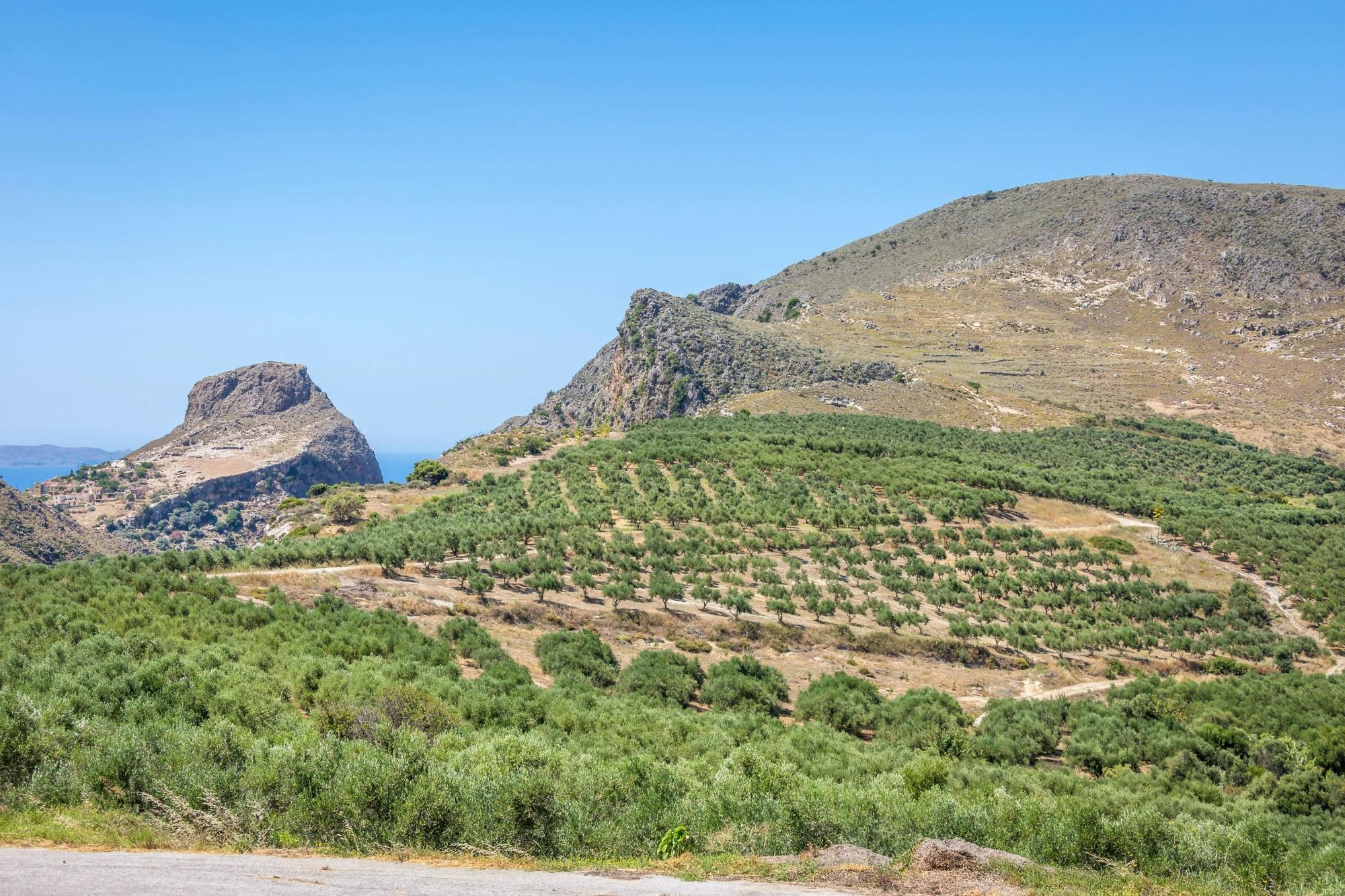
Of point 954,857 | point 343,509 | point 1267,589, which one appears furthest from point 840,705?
point 343,509

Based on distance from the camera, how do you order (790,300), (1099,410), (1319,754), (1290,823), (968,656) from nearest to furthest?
1. (1290,823)
2. (1319,754)
3. (968,656)
4. (1099,410)
5. (790,300)

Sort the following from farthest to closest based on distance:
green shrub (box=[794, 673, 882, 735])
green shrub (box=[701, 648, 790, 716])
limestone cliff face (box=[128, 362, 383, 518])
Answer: limestone cliff face (box=[128, 362, 383, 518])
green shrub (box=[701, 648, 790, 716])
green shrub (box=[794, 673, 882, 735])

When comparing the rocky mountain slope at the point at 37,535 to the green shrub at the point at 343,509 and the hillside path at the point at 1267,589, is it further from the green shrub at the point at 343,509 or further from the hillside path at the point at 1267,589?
the hillside path at the point at 1267,589

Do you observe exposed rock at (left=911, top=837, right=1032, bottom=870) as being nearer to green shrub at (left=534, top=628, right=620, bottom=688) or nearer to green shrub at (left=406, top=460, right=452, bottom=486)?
green shrub at (left=534, top=628, right=620, bottom=688)

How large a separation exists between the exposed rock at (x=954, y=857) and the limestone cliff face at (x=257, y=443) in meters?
114

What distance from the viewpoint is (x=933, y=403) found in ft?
275

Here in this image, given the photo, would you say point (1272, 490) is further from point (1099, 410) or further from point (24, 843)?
point (24, 843)

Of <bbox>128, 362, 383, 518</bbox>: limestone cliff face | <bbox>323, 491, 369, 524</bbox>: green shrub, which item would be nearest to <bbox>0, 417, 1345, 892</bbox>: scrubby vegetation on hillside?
<bbox>323, 491, 369, 524</bbox>: green shrub

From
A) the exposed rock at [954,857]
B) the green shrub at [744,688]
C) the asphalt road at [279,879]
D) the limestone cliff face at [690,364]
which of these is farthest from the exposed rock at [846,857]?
the limestone cliff face at [690,364]

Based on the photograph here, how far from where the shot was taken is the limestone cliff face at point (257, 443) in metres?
116

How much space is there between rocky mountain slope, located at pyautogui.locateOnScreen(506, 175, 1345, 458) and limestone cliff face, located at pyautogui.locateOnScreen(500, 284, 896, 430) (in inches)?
10.6

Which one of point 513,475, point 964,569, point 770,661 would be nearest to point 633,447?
point 513,475

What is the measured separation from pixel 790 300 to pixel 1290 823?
12256cm

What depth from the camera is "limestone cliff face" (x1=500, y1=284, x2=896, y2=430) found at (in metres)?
93.2
